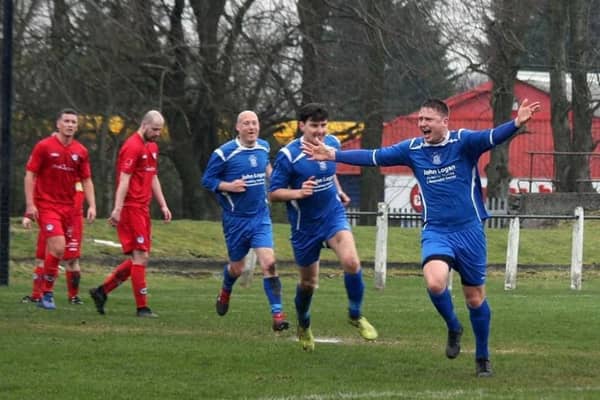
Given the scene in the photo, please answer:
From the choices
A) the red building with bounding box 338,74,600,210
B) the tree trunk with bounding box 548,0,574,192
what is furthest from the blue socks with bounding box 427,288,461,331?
the tree trunk with bounding box 548,0,574,192

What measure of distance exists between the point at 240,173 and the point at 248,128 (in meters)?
0.45

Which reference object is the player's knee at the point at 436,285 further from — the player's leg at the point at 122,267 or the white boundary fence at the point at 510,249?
the white boundary fence at the point at 510,249

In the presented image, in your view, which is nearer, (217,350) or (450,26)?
(217,350)

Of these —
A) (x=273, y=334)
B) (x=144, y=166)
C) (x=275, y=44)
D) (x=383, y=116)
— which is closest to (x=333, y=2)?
(x=275, y=44)

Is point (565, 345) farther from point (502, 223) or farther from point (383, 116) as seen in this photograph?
point (502, 223)

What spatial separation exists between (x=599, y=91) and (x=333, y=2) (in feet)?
65.3

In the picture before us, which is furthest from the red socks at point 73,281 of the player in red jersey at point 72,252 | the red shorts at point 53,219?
the red shorts at point 53,219

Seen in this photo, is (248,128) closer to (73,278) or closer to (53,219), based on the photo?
(53,219)

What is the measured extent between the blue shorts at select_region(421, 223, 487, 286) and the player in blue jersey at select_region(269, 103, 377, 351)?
6.25 feet

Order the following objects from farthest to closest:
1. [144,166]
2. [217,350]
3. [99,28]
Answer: [99,28], [144,166], [217,350]

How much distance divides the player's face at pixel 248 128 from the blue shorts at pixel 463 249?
11.9 ft

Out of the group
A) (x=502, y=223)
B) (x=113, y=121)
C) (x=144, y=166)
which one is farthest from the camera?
(x=502, y=223)

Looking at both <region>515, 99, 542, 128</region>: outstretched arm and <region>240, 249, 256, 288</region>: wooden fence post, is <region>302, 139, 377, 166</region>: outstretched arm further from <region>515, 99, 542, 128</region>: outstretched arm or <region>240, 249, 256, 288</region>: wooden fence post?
<region>240, 249, 256, 288</region>: wooden fence post

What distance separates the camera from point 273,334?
13.3 meters
